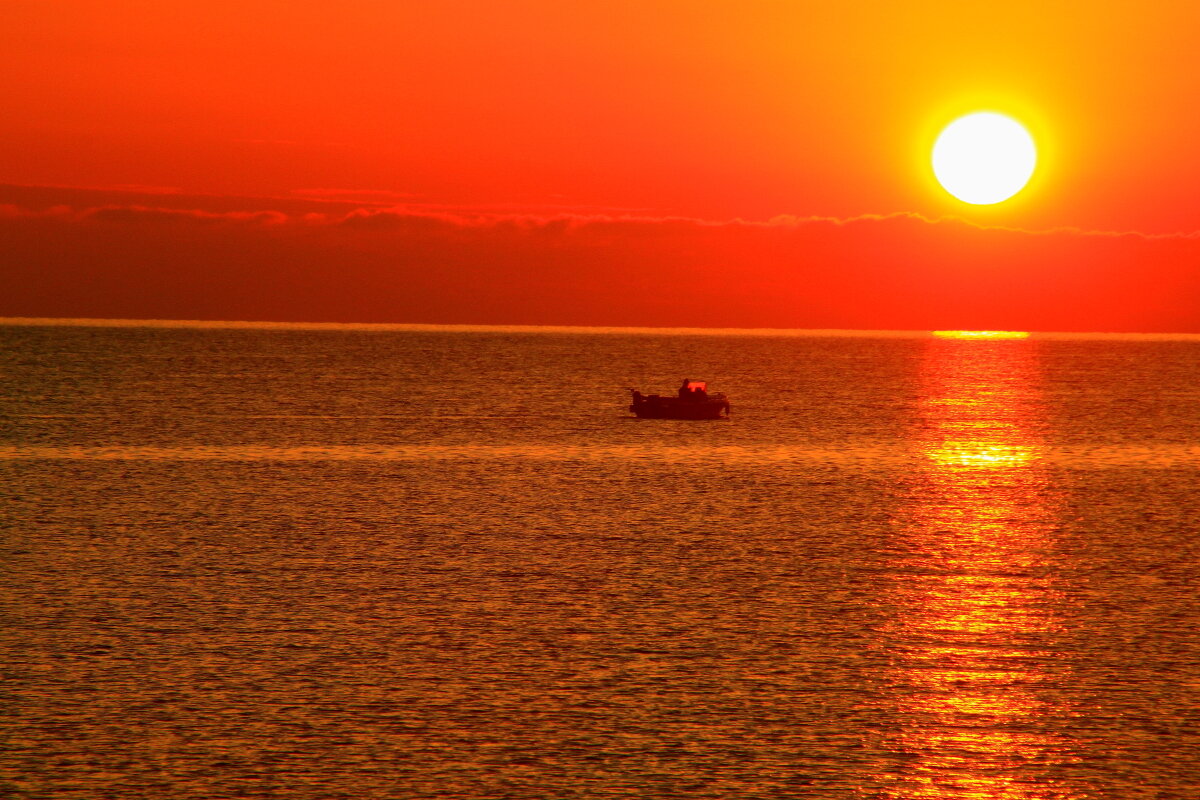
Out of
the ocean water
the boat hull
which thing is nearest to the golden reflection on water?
the ocean water

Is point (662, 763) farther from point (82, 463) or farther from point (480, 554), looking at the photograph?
point (82, 463)

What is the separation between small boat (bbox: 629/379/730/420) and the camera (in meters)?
73.2

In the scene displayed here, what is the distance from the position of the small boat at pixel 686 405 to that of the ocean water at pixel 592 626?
20938mm

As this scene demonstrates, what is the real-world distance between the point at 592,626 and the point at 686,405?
53439 mm

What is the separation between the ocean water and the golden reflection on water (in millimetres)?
73

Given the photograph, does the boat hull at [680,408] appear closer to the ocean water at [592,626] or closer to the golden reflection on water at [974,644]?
the ocean water at [592,626]

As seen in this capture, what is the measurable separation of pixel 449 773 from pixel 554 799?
129cm

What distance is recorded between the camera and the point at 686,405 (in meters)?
73.8

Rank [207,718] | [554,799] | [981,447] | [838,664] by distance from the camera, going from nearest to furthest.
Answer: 1. [554,799]
2. [207,718]
3. [838,664]
4. [981,447]

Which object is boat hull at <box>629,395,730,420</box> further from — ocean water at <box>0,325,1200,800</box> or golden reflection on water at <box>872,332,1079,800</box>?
golden reflection on water at <box>872,332,1079,800</box>

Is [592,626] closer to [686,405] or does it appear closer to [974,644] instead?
[974,644]

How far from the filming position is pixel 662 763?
557 inches

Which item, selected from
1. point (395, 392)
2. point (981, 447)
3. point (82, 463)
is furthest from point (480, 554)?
point (395, 392)

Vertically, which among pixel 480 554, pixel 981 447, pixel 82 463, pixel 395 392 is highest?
pixel 395 392
